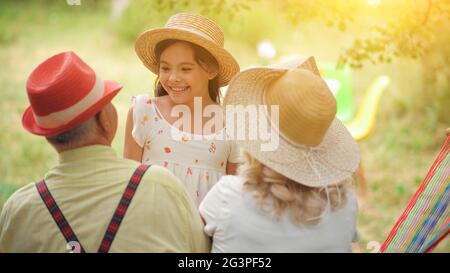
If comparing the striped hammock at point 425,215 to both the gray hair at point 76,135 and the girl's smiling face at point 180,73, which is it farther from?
the gray hair at point 76,135

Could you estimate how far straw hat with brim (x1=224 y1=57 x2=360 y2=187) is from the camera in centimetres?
180

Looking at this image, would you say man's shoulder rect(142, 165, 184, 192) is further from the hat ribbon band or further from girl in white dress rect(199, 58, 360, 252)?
the hat ribbon band

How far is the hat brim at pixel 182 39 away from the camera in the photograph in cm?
249

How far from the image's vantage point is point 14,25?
8211 mm

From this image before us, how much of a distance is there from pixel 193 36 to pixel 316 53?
539 cm

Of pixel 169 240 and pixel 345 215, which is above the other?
pixel 345 215

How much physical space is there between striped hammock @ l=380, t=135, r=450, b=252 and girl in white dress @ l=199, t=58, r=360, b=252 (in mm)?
346

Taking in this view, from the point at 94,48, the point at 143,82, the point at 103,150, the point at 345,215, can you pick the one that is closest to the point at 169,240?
the point at 103,150

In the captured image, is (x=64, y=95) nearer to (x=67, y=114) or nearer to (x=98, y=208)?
(x=67, y=114)

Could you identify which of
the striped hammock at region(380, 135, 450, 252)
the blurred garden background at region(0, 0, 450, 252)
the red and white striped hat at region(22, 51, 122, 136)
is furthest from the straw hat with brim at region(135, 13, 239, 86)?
the striped hammock at region(380, 135, 450, 252)

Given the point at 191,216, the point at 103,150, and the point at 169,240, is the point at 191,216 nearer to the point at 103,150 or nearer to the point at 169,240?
the point at 169,240

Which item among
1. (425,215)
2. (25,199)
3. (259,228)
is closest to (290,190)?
(259,228)

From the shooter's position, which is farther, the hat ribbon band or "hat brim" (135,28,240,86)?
"hat brim" (135,28,240,86)
